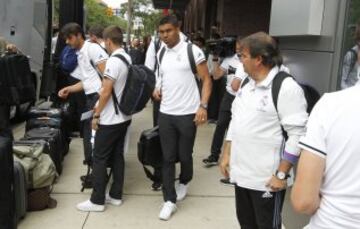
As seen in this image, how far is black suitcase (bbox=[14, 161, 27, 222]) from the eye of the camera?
159 inches

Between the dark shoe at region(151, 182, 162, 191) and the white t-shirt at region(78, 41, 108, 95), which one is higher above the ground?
the white t-shirt at region(78, 41, 108, 95)

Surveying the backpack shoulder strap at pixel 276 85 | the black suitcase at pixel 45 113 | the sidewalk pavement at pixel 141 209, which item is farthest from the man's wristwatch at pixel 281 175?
the black suitcase at pixel 45 113

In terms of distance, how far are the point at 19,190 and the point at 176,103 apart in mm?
1591

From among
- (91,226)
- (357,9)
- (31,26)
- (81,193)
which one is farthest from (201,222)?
(31,26)

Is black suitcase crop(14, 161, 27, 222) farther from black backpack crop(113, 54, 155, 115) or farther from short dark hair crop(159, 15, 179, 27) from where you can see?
short dark hair crop(159, 15, 179, 27)

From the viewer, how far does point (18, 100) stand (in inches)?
223

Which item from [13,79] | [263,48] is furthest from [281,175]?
[13,79]

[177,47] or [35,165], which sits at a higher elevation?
[177,47]

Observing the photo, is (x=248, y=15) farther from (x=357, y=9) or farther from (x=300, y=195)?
(x=300, y=195)

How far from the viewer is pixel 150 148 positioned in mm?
4809

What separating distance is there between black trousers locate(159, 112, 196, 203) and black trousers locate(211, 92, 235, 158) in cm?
165

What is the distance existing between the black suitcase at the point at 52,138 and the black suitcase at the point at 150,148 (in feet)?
3.57

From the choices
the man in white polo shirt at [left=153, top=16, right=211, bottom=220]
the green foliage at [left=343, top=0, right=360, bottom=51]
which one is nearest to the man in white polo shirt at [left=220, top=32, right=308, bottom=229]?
the green foliage at [left=343, top=0, right=360, bottom=51]

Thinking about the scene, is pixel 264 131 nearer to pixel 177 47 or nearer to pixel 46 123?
pixel 177 47
